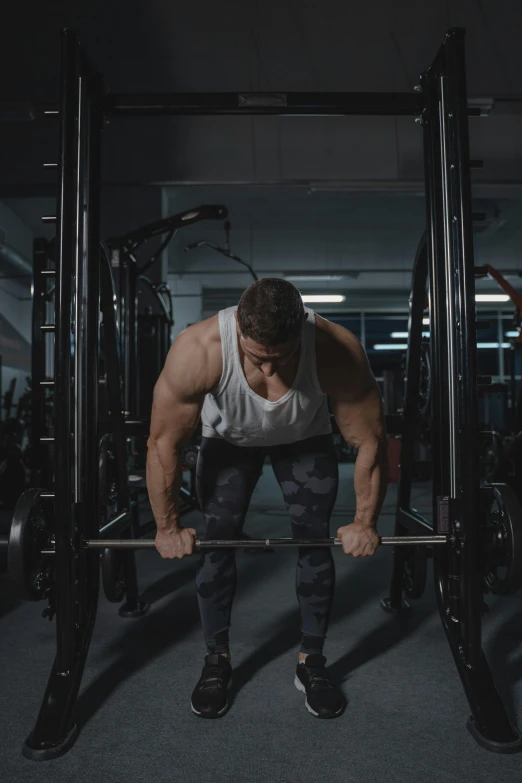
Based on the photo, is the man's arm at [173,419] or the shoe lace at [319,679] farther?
the shoe lace at [319,679]

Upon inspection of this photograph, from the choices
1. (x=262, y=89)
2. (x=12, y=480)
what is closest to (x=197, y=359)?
(x=12, y=480)

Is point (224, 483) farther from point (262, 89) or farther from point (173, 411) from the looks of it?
point (262, 89)

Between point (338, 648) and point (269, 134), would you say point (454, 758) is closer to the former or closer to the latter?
point (338, 648)

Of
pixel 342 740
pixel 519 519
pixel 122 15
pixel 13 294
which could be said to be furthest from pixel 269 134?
pixel 13 294

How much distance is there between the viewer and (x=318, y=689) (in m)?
1.52

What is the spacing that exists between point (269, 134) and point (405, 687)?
4.20 metres

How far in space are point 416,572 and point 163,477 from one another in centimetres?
99

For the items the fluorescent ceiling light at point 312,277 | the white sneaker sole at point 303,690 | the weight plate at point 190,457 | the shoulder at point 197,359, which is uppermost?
the fluorescent ceiling light at point 312,277

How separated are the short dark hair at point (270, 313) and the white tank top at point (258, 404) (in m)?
0.13

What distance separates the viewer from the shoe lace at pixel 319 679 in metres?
1.53

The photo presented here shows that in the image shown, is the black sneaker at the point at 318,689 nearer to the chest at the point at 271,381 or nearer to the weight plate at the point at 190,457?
the chest at the point at 271,381

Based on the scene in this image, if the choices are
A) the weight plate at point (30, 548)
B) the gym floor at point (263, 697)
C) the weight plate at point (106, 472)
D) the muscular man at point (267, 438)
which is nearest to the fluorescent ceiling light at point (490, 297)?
the gym floor at point (263, 697)

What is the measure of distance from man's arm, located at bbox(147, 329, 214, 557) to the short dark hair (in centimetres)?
17

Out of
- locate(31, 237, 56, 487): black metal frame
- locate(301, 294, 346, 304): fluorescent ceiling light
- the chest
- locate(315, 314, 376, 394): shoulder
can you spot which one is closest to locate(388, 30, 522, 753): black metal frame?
locate(315, 314, 376, 394): shoulder
